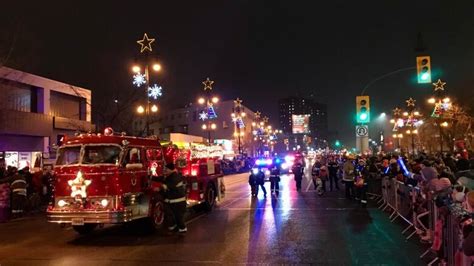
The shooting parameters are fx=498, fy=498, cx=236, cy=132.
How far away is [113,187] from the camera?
470 inches

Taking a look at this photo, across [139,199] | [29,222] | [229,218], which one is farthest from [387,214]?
[29,222]

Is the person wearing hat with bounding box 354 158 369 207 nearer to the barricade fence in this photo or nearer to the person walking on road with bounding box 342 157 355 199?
the person walking on road with bounding box 342 157 355 199

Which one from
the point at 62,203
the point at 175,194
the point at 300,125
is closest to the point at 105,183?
the point at 62,203

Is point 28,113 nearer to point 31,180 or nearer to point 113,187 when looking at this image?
point 31,180

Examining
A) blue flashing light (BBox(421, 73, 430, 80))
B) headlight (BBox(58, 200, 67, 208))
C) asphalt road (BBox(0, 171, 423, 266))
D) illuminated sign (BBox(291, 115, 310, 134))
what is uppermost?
illuminated sign (BBox(291, 115, 310, 134))

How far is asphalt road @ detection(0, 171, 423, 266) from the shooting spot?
9.66m

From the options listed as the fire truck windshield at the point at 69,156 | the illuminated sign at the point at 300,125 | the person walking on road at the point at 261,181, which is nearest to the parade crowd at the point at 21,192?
the fire truck windshield at the point at 69,156

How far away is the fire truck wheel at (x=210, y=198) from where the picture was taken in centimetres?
1758

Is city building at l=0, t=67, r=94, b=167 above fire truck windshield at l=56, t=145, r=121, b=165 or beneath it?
above

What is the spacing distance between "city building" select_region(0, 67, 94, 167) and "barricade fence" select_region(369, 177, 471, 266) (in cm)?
2306

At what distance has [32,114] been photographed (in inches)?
1469

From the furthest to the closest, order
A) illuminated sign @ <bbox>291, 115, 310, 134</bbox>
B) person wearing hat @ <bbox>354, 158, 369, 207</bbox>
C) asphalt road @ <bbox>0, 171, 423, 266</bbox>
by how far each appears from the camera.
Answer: illuminated sign @ <bbox>291, 115, 310, 134</bbox> < person wearing hat @ <bbox>354, 158, 369, 207</bbox> < asphalt road @ <bbox>0, 171, 423, 266</bbox>

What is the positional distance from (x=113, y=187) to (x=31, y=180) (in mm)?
9855

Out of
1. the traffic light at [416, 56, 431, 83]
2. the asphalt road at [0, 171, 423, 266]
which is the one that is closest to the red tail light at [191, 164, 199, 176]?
the asphalt road at [0, 171, 423, 266]
